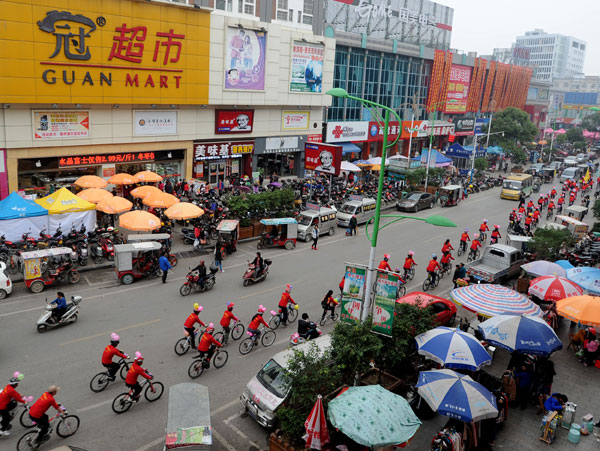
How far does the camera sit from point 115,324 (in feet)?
52.4

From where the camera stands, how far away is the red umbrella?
9438 mm

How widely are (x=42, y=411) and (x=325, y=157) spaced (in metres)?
25.2

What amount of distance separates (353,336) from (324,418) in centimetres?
217

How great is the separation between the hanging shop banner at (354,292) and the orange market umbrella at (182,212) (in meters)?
12.9

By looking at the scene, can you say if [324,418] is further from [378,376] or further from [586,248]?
[586,248]

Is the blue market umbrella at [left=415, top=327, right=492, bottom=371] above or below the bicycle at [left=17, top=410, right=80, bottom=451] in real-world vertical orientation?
above

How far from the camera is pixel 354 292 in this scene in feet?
39.5

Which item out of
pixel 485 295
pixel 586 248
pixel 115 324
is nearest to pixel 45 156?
pixel 115 324

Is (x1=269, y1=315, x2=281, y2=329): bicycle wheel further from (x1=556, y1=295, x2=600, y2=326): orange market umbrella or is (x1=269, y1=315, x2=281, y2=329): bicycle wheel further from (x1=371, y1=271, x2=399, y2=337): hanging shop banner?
(x1=556, y1=295, x2=600, y2=326): orange market umbrella

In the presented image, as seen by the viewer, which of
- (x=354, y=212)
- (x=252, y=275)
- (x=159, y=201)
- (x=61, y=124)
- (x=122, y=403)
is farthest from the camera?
(x=354, y=212)

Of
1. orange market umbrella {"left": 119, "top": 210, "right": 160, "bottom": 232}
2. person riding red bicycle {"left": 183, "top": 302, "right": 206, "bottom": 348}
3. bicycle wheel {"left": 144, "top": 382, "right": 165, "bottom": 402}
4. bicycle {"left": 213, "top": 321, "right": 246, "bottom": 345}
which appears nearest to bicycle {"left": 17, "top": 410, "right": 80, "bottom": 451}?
bicycle wheel {"left": 144, "top": 382, "right": 165, "bottom": 402}

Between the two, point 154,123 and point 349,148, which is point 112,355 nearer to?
point 154,123

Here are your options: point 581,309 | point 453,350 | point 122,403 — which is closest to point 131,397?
point 122,403

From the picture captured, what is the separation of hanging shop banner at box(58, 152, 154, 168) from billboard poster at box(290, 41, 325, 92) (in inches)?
547
